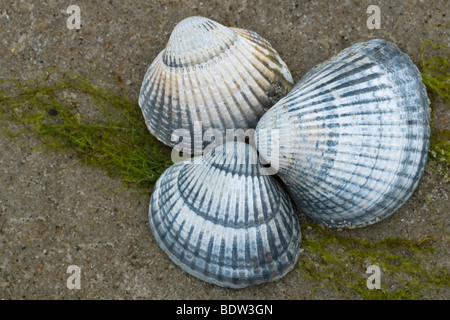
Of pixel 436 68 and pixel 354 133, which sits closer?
pixel 354 133

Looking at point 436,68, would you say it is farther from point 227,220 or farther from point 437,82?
point 227,220

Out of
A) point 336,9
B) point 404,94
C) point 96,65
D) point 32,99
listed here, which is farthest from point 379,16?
point 32,99

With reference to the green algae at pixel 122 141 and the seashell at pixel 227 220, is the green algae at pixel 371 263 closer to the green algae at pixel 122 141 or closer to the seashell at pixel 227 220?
the green algae at pixel 122 141

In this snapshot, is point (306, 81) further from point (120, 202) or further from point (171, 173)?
point (120, 202)

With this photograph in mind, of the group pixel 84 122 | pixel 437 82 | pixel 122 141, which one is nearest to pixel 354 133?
pixel 437 82

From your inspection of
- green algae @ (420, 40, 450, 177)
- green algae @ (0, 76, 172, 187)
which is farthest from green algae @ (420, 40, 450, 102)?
green algae @ (0, 76, 172, 187)
